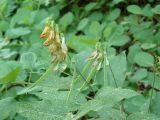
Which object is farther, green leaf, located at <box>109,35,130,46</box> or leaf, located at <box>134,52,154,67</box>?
green leaf, located at <box>109,35,130,46</box>

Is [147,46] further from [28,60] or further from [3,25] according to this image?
[3,25]

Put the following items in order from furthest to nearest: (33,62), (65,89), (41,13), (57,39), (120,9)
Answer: (120,9)
(41,13)
(33,62)
(65,89)
(57,39)

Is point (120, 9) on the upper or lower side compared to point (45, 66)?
upper

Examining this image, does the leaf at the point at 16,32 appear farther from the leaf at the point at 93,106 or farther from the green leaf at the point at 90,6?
the leaf at the point at 93,106

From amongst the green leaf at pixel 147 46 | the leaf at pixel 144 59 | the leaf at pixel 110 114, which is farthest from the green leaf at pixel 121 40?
the leaf at pixel 110 114

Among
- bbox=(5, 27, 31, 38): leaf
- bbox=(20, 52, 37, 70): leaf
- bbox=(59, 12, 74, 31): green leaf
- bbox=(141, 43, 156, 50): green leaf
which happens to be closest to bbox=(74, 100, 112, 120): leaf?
bbox=(20, 52, 37, 70): leaf

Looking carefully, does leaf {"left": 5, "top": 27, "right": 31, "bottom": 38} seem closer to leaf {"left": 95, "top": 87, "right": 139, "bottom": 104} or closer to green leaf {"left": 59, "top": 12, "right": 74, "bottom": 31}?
green leaf {"left": 59, "top": 12, "right": 74, "bottom": 31}

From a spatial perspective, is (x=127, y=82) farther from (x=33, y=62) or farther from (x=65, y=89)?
(x=65, y=89)

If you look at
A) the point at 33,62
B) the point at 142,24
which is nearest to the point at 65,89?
the point at 33,62
